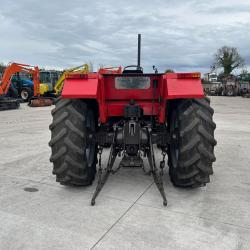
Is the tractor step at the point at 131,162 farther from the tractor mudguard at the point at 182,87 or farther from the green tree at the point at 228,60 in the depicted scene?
the green tree at the point at 228,60

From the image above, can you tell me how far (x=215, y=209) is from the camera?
351 centimetres

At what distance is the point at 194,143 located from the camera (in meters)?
3.75

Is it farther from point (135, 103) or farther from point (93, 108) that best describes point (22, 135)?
point (135, 103)

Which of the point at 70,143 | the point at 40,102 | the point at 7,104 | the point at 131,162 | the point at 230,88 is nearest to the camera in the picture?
the point at 70,143

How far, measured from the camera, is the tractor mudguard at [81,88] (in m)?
3.72

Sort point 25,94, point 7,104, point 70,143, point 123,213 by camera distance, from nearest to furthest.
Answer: point 123,213, point 70,143, point 7,104, point 25,94

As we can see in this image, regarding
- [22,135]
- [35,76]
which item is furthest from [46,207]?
[35,76]

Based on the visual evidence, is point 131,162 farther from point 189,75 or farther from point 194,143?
point 189,75

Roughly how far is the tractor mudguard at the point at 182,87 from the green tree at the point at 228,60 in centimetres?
5792

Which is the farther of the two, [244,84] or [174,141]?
[244,84]

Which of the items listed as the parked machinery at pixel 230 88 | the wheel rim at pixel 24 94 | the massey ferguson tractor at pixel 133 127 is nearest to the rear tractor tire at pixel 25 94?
the wheel rim at pixel 24 94

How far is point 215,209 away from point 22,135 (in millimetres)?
6392

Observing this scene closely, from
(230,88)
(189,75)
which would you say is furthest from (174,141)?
(230,88)

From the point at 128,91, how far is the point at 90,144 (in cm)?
96
